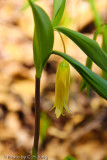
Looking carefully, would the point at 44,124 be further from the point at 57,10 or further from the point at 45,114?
the point at 57,10

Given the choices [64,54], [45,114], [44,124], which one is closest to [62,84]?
[64,54]

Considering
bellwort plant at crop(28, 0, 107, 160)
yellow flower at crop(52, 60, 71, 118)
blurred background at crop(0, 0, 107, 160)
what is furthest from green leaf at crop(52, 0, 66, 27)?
blurred background at crop(0, 0, 107, 160)

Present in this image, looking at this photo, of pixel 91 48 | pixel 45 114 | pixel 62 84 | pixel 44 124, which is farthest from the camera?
pixel 45 114

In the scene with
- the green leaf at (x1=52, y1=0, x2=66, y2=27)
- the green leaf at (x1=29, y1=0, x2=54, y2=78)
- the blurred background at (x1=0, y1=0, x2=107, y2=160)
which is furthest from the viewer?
the blurred background at (x1=0, y1=0, x2=107, y2=160)

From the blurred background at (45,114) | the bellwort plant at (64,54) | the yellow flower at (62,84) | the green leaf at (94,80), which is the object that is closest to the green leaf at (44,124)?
the blurred background at (45,114)

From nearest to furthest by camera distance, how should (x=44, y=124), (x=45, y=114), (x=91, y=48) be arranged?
(x=91, y=48) < (x=44, y=124) < (x=45, y=114)

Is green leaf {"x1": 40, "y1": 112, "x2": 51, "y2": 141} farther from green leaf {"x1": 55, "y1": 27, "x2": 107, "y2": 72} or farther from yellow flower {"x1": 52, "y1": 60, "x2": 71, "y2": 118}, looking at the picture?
green leaf {"x1": 55, "y1": 27, "x2": 107, "y2": 72}

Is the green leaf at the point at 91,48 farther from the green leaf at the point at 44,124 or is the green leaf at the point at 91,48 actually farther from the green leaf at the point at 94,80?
the green leaf at the point at 44,124

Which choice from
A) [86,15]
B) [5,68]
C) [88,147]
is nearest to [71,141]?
[88,147]
